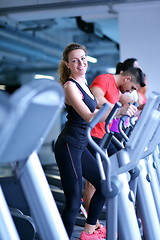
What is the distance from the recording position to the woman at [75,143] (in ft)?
8.78

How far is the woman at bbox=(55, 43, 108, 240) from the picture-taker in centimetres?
268

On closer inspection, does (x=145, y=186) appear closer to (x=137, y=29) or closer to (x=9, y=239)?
(x=9, y=239)

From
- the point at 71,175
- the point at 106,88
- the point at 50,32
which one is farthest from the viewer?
the point at 50,32

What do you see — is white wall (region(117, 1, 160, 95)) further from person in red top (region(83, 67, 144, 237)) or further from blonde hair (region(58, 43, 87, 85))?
blonde hair (region(58, 43, 87, 85))

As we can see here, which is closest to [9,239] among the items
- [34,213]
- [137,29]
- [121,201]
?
[34,213]

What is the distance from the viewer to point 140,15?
7.17m

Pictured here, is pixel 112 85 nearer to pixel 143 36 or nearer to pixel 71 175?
pixel 71 175

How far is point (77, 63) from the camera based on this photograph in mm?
2977

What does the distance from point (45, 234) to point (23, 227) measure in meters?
1.85

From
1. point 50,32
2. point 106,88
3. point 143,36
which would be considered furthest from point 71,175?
point 50,32

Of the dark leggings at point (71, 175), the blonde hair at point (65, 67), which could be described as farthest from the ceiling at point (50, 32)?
the dark leggings at point (71, 175)

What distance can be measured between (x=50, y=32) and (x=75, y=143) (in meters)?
10.4

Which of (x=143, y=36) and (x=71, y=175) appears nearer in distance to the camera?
(x=71, y=175)

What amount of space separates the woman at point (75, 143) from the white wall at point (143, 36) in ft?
13.4
